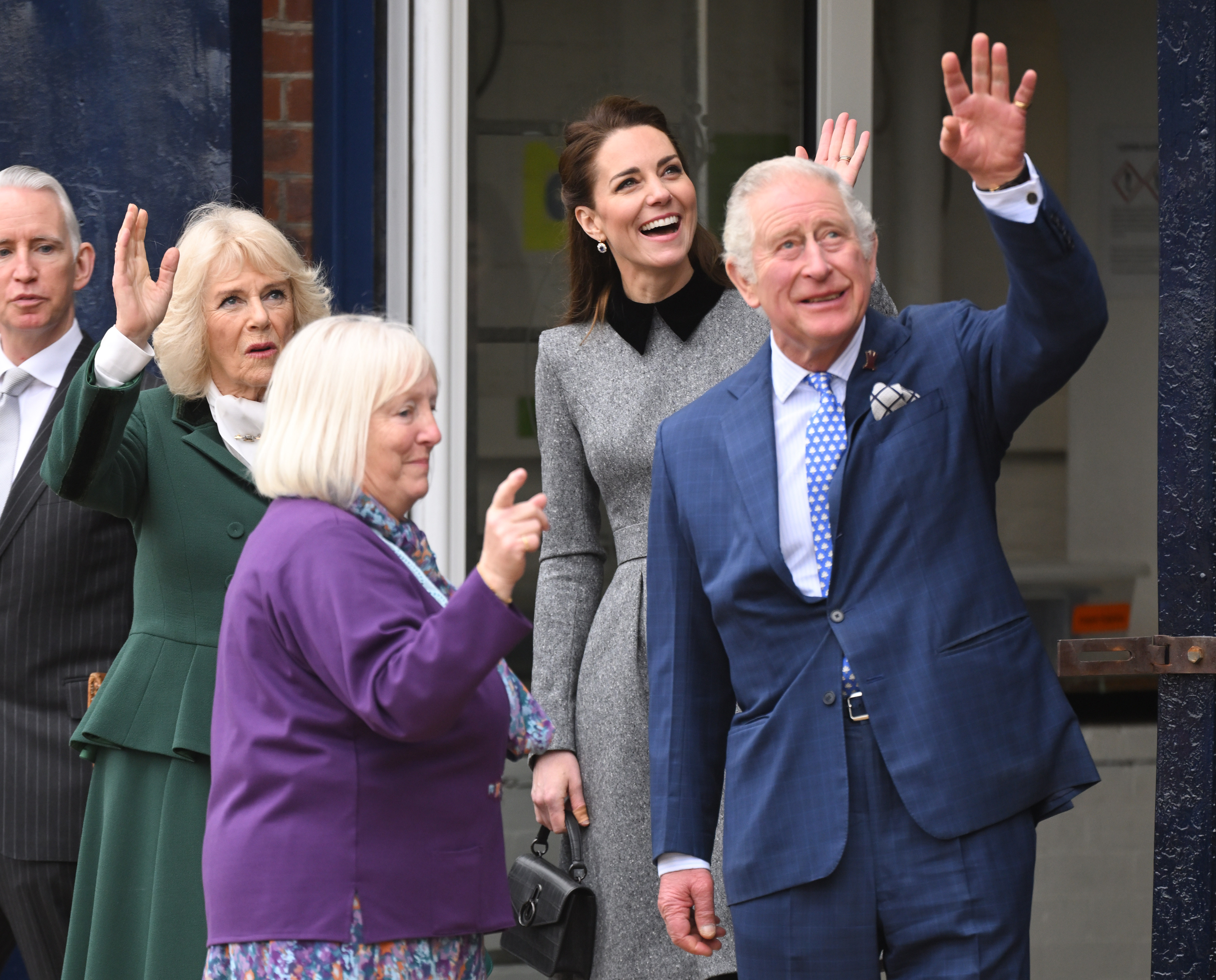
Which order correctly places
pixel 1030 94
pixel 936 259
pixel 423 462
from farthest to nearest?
pixel 936 259 → pixel 423 462 → pixel 1030 94

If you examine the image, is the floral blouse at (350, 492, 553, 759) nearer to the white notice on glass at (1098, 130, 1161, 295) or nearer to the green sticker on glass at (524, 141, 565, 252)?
the green sticker on glass at (524, 141, 565, 252)

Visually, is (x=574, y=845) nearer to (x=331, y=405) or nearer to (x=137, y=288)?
(x=331, y=405)

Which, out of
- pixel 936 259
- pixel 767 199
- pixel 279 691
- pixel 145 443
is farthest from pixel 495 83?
pixel 279 691

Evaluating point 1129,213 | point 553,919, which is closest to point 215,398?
point 553,919

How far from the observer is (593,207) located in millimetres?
2922

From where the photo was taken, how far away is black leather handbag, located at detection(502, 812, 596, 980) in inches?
106

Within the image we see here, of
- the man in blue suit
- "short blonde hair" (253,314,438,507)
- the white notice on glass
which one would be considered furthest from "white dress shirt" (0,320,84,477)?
the white notice on glass

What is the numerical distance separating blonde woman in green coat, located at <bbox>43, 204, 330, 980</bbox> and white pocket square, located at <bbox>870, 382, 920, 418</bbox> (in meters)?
1.10

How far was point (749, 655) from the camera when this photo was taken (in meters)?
2.23

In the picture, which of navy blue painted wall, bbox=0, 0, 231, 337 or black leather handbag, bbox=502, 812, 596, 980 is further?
navy blue painted wall, bbox=0, 0, 231, 337

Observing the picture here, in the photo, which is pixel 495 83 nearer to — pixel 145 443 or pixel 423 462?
pixel 145 443

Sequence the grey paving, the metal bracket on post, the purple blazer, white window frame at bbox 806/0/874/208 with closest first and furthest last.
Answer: the purple blazer
the metal bracket on post
white window frame at bbox 806/0/874/208
the grey paving

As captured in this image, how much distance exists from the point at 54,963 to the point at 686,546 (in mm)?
1480

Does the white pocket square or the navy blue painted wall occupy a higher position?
the navy blue painted wall
